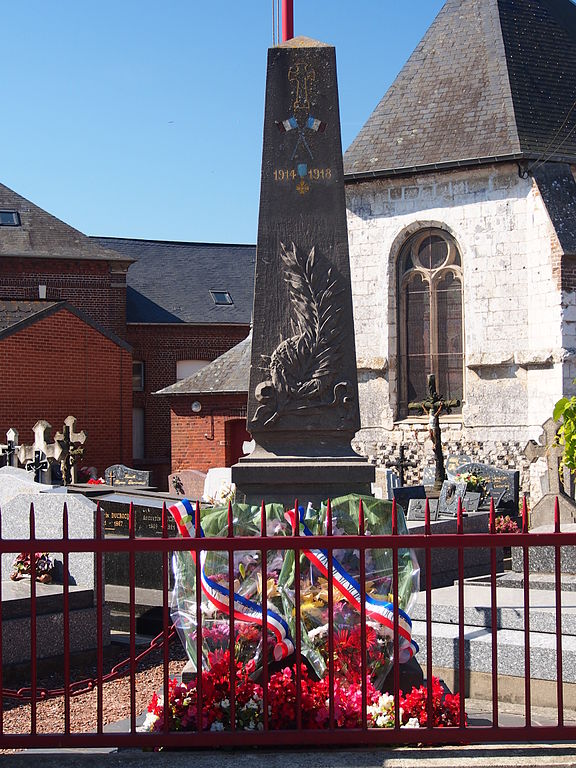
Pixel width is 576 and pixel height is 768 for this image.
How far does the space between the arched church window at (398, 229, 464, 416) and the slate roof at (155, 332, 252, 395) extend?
6232 millimetres

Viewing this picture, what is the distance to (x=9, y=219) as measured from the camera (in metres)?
31.4

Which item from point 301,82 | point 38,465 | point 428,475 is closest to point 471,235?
point 428,475

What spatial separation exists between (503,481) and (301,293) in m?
9.24

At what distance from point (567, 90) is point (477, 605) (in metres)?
15.1

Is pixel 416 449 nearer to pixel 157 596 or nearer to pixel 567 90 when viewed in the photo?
pixel 567 90

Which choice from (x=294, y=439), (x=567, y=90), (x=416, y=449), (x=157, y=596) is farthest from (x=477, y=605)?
(x=567, y=90)

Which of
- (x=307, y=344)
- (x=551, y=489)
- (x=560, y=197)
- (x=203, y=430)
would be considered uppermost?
(x=560, y=197)

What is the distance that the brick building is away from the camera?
24.7m

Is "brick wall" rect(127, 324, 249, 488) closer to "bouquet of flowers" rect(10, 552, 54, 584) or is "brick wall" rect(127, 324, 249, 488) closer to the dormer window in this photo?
the dormer window

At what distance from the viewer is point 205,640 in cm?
475

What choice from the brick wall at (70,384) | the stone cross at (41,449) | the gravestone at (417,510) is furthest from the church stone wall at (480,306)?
the brick wall at (70,384)

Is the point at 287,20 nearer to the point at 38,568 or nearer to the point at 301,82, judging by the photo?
the point at 301,82

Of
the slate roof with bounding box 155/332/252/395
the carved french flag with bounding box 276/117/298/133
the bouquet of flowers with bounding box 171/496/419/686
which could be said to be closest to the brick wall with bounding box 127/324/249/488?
the slate roof with bounding box 155/332/252/395

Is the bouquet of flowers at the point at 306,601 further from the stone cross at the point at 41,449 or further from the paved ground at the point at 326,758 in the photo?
the stone cross at the point at 41,449
